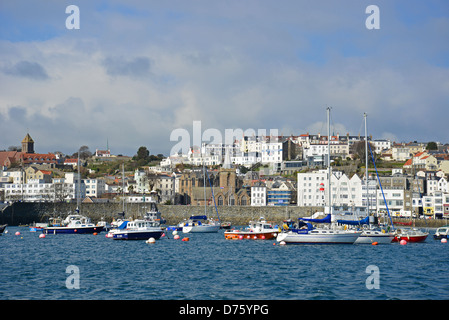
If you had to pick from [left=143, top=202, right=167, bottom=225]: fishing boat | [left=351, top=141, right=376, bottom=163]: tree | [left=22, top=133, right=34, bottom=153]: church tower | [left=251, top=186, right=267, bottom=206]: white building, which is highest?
Result: [left=22, top=133, right=34, bottom=153]: church tower

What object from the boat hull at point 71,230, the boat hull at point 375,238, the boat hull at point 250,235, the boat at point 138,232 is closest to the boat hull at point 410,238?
the boat hull at point 375,238

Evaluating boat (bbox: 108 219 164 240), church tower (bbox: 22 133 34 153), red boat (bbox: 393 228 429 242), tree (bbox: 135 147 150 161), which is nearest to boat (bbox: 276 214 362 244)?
red boat (bbox: 393 228 429 242)

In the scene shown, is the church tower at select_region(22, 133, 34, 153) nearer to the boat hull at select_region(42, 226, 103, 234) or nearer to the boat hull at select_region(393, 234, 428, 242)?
the boat hull at select_region(42, 226, 103, 234)

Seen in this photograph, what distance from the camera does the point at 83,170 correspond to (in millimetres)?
143750

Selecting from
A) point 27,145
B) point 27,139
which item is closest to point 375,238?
point 27,145

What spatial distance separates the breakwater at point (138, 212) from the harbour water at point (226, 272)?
42621mm

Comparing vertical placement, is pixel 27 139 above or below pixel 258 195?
above

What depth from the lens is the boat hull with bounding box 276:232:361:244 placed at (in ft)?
130

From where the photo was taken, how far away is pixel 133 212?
289 ft

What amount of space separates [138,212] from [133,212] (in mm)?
720

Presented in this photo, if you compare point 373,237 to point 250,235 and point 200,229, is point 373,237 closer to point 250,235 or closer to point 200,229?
point 250,235

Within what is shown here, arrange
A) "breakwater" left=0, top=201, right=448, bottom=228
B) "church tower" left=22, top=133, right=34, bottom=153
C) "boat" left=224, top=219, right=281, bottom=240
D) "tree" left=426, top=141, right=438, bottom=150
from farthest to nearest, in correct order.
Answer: "church tower" left=22, top=133, right=34, bottom=153 < "tree" left=426, top=141, right=438, bottom=150 < "breakwater" left=0, top=201, right=448, bottom=228 < "boat" left=224, top=219, right=281, bottom=240
